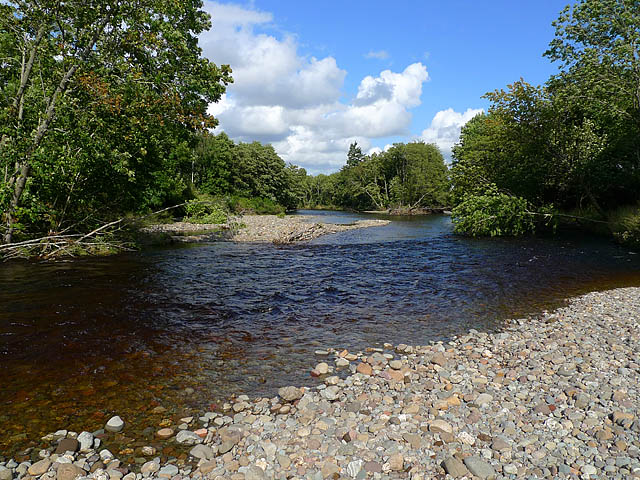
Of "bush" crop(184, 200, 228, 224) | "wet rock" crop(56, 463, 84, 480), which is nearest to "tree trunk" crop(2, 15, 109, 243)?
"bush" crop(184, 200, 228, 224)

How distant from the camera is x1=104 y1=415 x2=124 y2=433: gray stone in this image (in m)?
5.27

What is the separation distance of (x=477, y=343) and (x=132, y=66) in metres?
18.5

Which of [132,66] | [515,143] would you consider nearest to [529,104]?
[515,143]

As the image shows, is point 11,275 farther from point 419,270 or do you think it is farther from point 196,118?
point 419,270

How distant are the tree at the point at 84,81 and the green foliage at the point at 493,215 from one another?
810 inches

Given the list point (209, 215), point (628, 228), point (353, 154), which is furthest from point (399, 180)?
point (209, 215)

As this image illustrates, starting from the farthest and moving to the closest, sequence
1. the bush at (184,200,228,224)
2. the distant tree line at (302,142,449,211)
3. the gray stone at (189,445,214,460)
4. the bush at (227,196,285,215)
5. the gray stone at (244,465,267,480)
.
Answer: the distant tree line at (302,142,449,211)
the bush at (227,196,285,215)
the bush at (184,200,228,224)
the gray stone at (189,445,214,460)
the gray stone at (244,465,267,480)

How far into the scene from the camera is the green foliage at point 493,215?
29.1 meters

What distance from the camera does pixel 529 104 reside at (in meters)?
30.5

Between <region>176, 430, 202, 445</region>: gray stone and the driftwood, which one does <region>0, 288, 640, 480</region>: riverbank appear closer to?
<region>176, 430, 202, 445</region>: gray stone

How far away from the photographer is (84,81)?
16.4 m

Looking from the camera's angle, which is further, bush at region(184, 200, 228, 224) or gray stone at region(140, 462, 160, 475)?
bush at region(184, 200, 228, 224)

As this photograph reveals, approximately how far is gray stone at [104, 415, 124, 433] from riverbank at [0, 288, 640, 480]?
0.02 meters

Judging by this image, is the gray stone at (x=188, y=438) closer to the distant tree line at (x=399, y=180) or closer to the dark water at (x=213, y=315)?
the dark water at (x=213, y=315)
